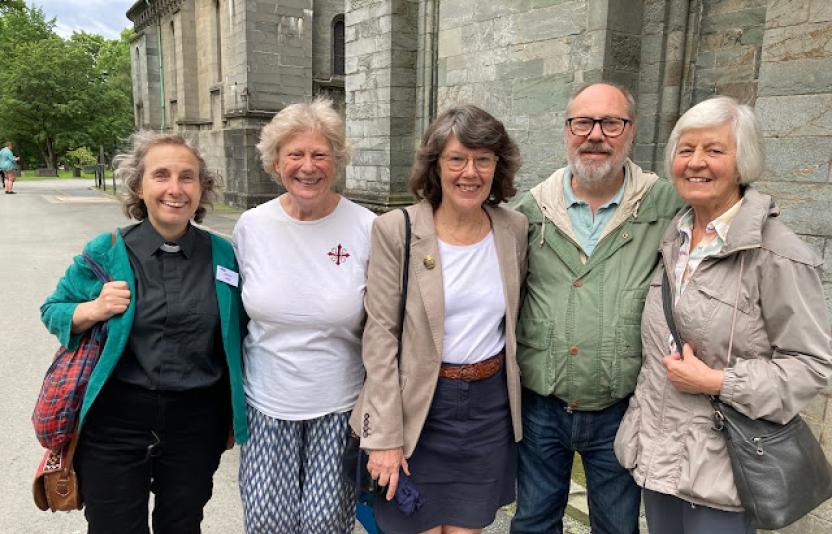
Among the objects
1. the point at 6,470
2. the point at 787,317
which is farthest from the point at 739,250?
the point at 6,470

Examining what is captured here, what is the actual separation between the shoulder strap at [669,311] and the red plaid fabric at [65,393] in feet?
6.70

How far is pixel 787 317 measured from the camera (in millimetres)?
1801

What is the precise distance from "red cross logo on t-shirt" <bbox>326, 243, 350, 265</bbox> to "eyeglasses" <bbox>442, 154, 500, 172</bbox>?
54cm

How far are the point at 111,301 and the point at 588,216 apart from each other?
1835 millimetres

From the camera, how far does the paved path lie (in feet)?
11.0

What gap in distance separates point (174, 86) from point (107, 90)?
82.7 feet

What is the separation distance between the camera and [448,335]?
2229 mm

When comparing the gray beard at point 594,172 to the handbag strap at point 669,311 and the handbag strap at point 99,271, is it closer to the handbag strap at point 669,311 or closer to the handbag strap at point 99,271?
the handbag strap at point 669,311

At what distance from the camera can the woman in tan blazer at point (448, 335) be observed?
2.21 m

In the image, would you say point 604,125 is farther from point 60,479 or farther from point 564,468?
point 60,479

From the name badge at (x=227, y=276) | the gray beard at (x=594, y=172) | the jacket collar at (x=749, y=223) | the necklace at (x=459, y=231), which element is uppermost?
the gray beard at (x=594, y=172)

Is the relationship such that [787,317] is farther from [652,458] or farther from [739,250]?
[652,458]

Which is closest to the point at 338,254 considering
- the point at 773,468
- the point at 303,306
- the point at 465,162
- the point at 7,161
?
the point at 303,306

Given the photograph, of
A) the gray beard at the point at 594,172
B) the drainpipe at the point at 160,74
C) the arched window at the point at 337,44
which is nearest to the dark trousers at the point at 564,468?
the gray beard at the point at 594,172
